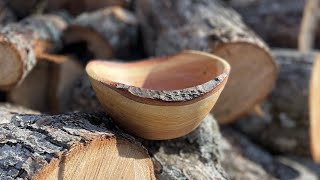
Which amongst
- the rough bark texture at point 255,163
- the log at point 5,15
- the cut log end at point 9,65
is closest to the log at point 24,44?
the cut log end at point 9,65

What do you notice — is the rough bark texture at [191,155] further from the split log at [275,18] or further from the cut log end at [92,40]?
the split log at [275,18]

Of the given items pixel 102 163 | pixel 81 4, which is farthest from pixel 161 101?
pixel 81 4

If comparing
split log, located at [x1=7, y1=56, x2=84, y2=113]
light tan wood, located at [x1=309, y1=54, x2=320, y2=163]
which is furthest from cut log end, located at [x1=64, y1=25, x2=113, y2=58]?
light tan wood, located at [x1=309, y1=54, x2=320, y2=163]

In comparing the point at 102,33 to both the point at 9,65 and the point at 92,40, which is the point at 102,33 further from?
the point at 9,65

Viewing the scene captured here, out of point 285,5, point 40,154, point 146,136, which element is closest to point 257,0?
point 285,5

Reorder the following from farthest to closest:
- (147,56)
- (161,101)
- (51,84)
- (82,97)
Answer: (147,56) < (51,84) < (82,97) < (161,101)

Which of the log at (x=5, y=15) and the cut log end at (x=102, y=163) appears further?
the log at (x=5, y=15)
